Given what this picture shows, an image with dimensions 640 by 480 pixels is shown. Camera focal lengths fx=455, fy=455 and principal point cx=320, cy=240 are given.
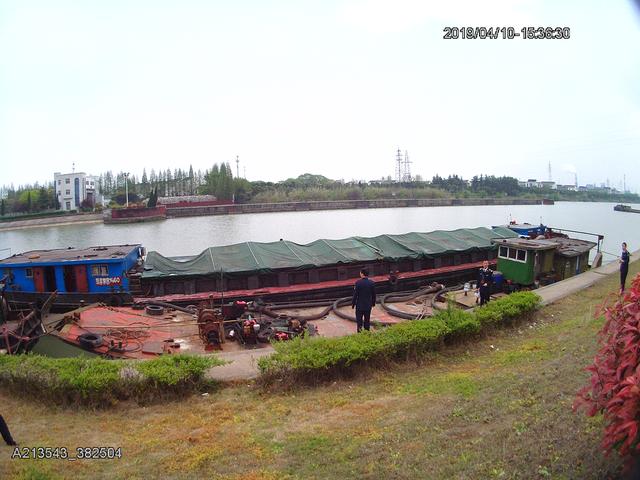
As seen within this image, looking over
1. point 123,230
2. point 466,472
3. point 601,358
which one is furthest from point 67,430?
point 123,230

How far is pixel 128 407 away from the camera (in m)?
6.19

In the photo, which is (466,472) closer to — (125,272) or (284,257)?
(284,257)

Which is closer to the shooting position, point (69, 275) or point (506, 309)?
point (506, 309)

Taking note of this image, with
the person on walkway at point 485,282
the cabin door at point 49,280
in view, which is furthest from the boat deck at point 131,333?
the person on walkway at point 485,282

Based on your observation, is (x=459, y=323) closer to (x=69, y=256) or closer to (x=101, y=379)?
(x=101, y=379)

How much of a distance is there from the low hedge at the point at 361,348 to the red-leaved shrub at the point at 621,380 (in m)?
4.01

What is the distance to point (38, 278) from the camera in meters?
15.7

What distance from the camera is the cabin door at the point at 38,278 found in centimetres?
1564

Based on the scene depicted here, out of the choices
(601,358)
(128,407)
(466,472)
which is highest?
(601,358)

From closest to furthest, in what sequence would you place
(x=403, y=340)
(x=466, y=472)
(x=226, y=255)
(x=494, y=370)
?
(x=466, y=472), (x=494, y=370), (x=403, y=340), (x=226, y=255)

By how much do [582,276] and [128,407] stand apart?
14837 mm

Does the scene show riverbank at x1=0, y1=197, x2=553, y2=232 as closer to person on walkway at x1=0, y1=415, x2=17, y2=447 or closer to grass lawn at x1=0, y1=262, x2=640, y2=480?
grass lawn at x1=0, y1=262, x2=640, y2=480

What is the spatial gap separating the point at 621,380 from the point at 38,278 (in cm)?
1728

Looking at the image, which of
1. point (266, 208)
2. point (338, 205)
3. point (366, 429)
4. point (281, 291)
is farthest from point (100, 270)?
point (338, 205)
